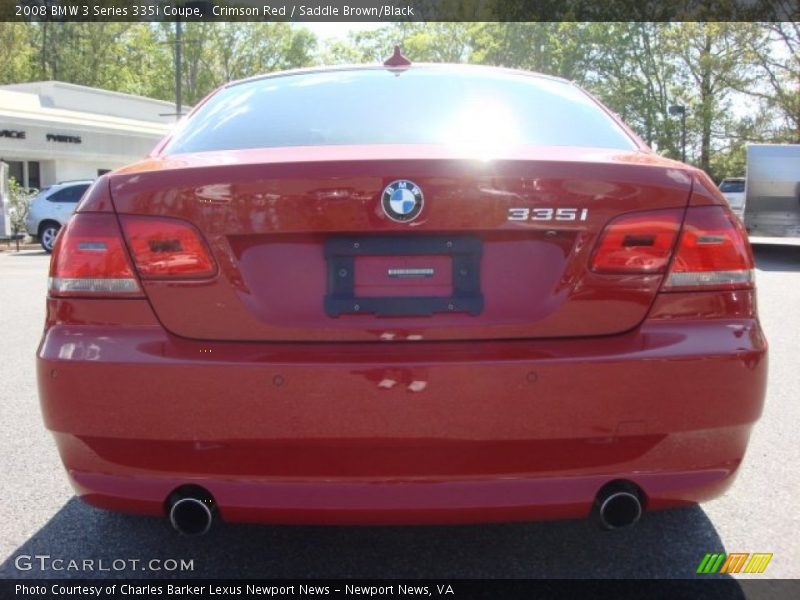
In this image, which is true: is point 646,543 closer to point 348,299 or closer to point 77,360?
point 348,299

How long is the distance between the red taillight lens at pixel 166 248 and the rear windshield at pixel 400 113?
50 centimetres

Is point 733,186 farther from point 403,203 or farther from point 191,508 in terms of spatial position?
point 191,508

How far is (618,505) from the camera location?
2328 millimetres

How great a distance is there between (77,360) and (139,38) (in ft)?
215

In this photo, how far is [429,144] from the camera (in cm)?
261

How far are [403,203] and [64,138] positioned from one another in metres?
35.2

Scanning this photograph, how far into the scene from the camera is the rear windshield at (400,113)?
2814mm

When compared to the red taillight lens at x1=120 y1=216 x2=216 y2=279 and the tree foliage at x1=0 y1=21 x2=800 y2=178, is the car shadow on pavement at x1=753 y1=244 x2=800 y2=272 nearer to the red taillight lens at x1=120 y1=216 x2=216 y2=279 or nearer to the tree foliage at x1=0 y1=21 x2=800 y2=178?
the red taillight lens at x1=120 y1=216 x2=216 y2=279

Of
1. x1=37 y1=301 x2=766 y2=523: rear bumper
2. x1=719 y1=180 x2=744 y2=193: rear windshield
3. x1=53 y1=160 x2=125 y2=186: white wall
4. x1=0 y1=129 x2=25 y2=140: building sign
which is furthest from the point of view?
x1=53 y1=160 x2=125 y2=186: white wall

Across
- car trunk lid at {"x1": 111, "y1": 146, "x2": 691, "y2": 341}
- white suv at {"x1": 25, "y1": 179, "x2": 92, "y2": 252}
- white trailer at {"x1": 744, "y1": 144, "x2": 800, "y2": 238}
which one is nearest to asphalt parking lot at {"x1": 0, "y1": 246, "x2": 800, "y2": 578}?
car trunk lid at {"x1": 111, "y1": 146, "x2": 691, "y2": 341}

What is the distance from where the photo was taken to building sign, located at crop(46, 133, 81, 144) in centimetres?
3359

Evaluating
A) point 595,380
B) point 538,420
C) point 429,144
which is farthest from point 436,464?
point 429,144

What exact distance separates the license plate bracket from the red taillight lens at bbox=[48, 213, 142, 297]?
0.55m

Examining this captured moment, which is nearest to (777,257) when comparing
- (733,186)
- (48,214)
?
(733,186)
